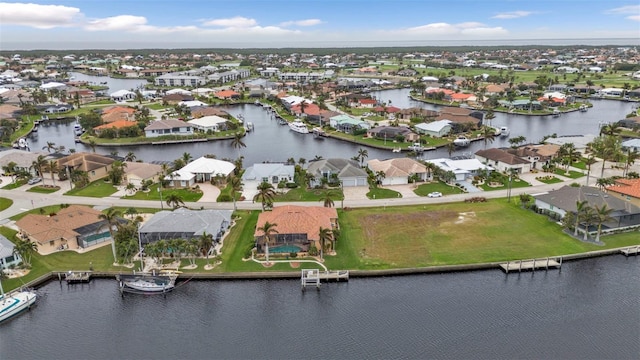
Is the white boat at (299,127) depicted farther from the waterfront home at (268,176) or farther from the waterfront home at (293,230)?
the waterfront home at (293,230)

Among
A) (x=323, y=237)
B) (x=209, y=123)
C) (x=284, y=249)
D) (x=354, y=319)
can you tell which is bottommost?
(x=354, y=319)

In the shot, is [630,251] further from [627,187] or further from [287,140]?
[287,140]

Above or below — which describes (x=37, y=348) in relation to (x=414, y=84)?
below

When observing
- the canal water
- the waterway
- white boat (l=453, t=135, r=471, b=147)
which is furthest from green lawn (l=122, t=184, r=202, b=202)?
white boat (l=453, t=135, r=471, b=147)

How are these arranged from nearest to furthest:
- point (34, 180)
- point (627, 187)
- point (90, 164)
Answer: point (627, 187) → point (34, 180) → point (90, 164)

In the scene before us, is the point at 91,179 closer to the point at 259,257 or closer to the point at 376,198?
the point at 259,257

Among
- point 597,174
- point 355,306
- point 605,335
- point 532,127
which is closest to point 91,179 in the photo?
point 355,306

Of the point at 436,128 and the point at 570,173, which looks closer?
the point at 570,173

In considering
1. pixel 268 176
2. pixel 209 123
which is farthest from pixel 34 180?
pixel 209 123
